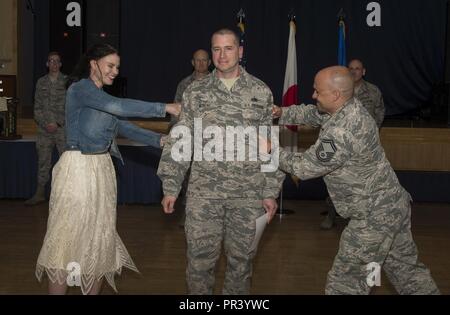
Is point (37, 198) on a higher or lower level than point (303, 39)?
lower

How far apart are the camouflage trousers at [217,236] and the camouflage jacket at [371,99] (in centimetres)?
351

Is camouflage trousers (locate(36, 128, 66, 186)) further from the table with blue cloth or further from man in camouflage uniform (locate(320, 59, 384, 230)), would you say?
man in camouflage uniform (locate(320, 59, 384, 230))

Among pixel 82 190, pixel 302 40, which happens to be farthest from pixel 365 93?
pixel 302 40

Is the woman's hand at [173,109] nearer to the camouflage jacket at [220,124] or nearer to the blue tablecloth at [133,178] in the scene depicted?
the camouflage jacket at [220,124]

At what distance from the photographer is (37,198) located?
27.0 feet

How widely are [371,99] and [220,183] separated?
3724 millimetres

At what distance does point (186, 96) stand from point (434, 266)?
9.45 ft

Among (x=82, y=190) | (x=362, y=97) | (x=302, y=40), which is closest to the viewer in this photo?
(x=82, y=190)

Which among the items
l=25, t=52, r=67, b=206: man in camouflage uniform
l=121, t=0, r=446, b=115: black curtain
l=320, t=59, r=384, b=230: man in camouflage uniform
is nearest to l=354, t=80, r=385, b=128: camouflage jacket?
l=320, t=59, r=384, b=230: man in camouflage uniform

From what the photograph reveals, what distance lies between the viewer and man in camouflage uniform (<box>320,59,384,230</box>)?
Answer: 7184 mm

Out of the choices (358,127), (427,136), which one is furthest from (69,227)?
(427,136)

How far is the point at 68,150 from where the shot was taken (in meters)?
4.16

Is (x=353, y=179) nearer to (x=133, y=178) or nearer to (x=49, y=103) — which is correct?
(x=133, y=178)

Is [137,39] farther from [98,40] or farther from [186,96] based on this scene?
[186,96]
